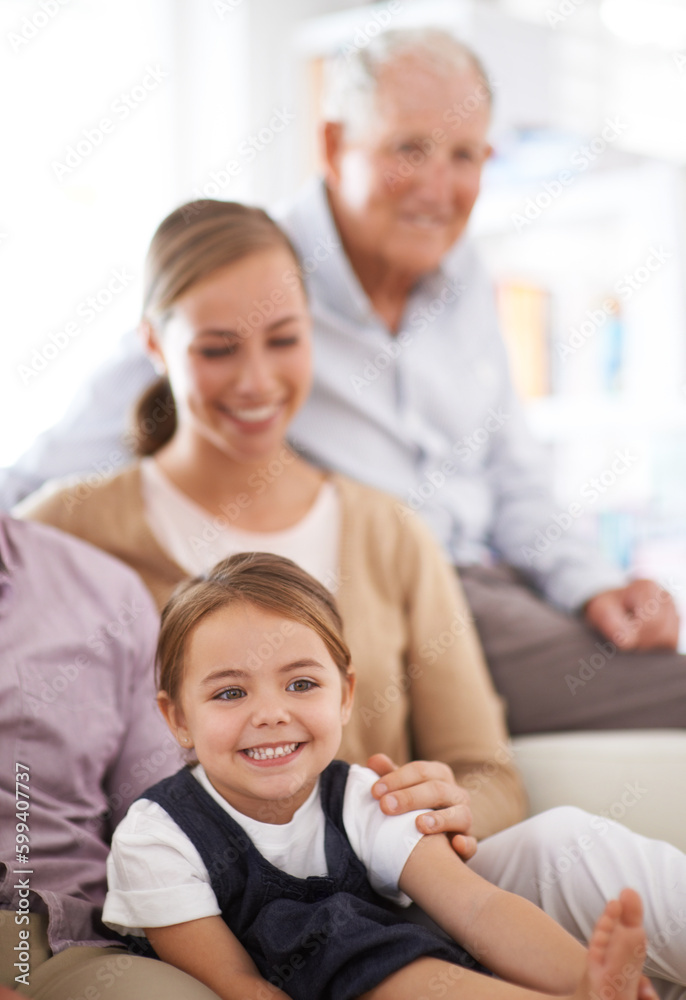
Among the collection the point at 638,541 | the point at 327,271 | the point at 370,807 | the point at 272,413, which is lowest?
the point at 638,541

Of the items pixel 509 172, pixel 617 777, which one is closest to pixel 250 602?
pixel 617 777

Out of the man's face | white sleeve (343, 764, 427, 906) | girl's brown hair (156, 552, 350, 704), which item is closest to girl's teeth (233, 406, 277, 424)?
girl's brown hair (156, 552, 350, 704)

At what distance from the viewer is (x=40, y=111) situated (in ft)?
5.95

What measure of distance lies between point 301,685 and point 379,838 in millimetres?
116

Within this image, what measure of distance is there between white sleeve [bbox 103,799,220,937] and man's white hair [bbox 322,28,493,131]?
2.87 ft

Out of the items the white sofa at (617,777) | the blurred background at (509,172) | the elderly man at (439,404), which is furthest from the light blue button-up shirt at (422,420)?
the blurred background at (509,172)

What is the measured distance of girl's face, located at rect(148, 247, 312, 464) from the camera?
0.80 meters

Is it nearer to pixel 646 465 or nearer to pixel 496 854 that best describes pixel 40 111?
pixel 646 465

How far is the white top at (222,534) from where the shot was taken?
0.78m

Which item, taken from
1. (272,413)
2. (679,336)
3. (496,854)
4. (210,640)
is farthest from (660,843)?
(679,336)

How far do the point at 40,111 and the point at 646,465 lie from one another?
4.81 feet

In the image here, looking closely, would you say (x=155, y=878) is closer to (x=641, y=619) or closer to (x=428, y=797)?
(x=428, y=797)

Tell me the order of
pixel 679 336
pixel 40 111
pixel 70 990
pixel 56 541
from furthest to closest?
pixel 679 336, pixel 40 111, pixel 56 541, pixel 70 990

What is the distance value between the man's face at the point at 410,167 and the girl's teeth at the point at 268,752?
2.61ft
